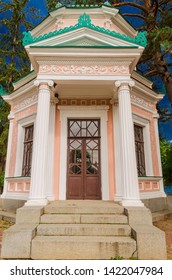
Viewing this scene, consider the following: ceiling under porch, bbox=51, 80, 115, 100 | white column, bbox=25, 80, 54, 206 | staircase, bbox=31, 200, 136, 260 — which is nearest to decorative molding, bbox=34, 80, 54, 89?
white column, bbox=25, 80, 54, 206

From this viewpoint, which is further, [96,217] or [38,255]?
[96,217]

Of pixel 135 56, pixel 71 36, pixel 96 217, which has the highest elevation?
pixel 71 36

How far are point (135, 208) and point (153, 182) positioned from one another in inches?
123

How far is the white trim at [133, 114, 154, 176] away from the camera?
7.57m

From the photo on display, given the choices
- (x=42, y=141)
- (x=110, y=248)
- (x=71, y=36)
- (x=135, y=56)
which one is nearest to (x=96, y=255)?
(x=110, y=248)

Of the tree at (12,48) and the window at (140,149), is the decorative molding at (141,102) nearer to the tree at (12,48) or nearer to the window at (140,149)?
the window at (140,149)

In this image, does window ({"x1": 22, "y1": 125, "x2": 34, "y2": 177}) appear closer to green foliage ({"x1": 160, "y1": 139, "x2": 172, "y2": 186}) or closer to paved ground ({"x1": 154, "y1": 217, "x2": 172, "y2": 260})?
paved ground ({"x1": 154, "y1": 217, "x2": 172, "y2": 260})

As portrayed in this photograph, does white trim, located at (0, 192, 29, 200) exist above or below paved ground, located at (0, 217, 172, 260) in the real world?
above

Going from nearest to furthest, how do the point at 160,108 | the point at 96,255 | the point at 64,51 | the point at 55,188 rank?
1. the point at 96,255
2. the point at 64,51
3. the point at 55,188
4. the point at 160,108

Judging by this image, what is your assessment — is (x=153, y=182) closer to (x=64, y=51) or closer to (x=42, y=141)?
(x=42, y=141)

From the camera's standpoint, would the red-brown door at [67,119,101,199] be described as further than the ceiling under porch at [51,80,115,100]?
Yes

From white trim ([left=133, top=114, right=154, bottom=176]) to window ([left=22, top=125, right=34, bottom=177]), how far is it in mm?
4084

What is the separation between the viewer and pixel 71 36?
19.4ft

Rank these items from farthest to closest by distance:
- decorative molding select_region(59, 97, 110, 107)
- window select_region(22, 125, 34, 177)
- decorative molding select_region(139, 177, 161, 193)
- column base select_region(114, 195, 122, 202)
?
1. window select_region(22, 125, 34, 177)
2. decorative molding select_region(59, 97, 110, 107)
3. decorative molding select_region(139, 177, 161, 193)
4. column base select_region(114, 195, 122, 202)
